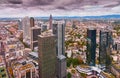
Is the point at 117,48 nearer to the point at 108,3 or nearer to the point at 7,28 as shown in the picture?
the point at 108,3

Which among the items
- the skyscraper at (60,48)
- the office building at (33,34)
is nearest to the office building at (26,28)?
the office building at (33,34)

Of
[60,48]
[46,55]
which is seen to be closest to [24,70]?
[46,55]

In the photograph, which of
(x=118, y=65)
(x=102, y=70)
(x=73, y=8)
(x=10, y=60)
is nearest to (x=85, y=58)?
(x=102, y=70)

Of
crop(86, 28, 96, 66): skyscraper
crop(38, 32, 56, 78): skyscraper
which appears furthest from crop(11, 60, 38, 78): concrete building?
crop(86, 28, 96, 66): skyscraper

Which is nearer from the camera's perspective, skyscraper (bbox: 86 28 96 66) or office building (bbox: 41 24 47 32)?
office building (bbox: 41 24 47 32)

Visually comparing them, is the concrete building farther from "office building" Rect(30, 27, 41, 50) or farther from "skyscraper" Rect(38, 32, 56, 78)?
"office building" Rect(30, 27, 41, 50)

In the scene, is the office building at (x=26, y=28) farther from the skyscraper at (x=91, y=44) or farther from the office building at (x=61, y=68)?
the skyscraper at (x=91, y=44)
